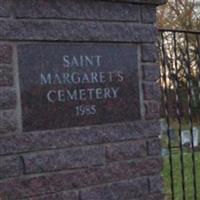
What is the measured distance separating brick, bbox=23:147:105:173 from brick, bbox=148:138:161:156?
1.29 ft

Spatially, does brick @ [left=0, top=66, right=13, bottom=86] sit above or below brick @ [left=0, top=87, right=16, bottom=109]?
above

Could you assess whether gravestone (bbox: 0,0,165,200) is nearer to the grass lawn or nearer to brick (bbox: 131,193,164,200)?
brick (bbox: 131,193,164,200)

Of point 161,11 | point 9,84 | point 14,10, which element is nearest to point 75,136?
point 9,84

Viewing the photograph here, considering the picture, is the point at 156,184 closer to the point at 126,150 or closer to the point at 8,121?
the point at 126,150

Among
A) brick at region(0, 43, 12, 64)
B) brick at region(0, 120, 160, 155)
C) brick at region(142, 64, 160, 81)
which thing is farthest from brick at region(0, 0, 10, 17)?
brick at region(142, 64, 160, 81)

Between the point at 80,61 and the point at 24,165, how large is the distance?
0.73 m

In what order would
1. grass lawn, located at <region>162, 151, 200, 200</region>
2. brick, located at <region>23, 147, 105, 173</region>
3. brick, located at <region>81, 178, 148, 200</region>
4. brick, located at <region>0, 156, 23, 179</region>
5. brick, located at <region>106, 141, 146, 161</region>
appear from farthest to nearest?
grass lawn, located at <region>162, 151, 200, 200</region>
brick, located at <region>106, 141, 146, 161</region>
brick, located at <region>81, 178, 148, 200</region>
brick, located at <region>23, 147, 105, 173</region>
brick, located at <region>0, 156, 23, 179</region>

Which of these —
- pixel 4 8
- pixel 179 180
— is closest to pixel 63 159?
pixel 4 8

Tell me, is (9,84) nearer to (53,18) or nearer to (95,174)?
(53,18)

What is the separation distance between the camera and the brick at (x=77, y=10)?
11.3 feet

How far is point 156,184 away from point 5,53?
1.39 metres

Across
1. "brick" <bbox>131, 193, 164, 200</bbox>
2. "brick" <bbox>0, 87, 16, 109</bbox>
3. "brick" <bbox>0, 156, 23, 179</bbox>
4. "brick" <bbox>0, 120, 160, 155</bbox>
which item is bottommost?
"brick" <bbox>131, 193, 164, 200</bbox>

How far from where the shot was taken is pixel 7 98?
11.0 feet

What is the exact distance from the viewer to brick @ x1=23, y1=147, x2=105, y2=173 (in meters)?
3.44
